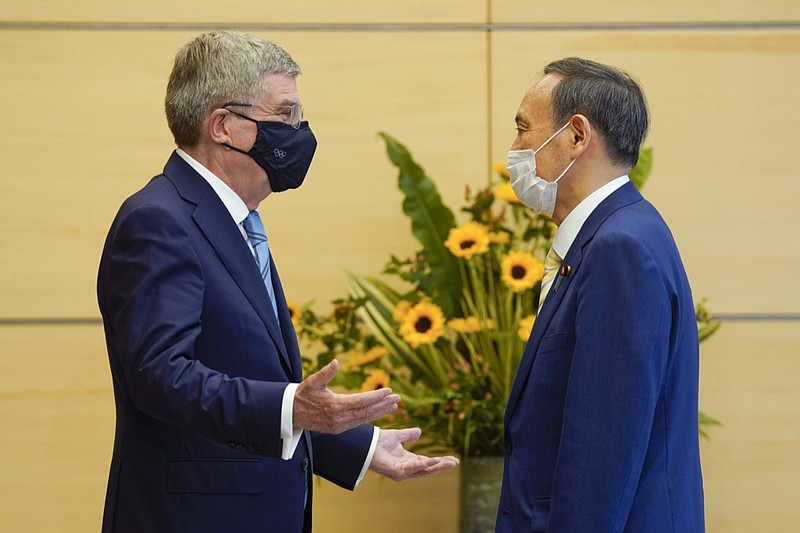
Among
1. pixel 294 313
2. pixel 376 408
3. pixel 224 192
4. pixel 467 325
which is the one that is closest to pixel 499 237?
pixel 467 325

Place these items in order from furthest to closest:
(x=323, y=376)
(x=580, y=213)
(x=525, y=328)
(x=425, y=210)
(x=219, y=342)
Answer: (x=425, y=210)
(x=525, y=328)
(x=580, y=213)
(x=219, y=342)
(x=323, y=376)

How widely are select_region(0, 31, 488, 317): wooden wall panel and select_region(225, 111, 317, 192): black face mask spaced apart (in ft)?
3.88

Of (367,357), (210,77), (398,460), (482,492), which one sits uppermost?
(210,77)

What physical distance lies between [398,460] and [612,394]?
2.27 feet

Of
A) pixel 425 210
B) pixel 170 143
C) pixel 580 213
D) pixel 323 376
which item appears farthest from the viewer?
pixel 170 143

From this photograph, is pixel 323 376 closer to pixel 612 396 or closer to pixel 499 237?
pixel 612 396

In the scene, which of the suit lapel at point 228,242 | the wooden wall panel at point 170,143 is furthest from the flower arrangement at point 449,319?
the suit lapel at point 228,242

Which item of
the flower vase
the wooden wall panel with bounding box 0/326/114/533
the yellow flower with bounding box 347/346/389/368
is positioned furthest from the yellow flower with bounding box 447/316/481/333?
the wooden wall panel with bounding box 0/326/114/533

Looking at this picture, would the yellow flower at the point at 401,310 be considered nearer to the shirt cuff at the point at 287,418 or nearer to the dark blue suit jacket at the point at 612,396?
the dark blue suit jacket at the point at 612,396

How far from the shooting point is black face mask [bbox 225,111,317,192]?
2035mm

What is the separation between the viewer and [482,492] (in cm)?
271

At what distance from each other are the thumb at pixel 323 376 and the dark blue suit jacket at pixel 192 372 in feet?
0.25

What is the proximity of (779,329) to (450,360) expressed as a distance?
1123mm

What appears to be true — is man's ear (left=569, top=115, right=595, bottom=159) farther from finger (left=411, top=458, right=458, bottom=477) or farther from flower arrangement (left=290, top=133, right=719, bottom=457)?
flower arrangement (left=290, top=133, right=719, bottom=457)
